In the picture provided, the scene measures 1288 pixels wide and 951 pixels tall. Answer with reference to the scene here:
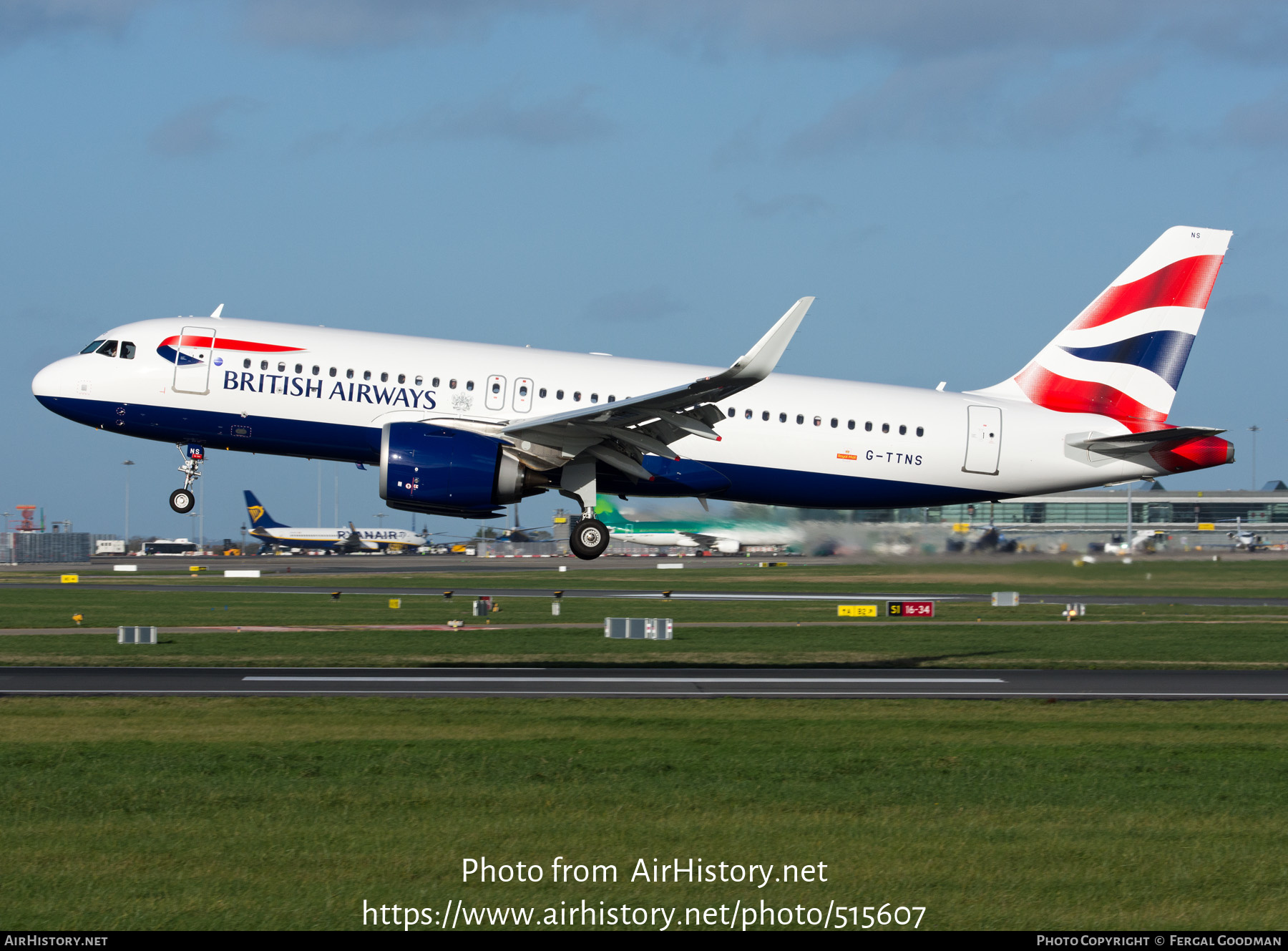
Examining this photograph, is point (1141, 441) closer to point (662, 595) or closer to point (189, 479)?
point (189, 479)

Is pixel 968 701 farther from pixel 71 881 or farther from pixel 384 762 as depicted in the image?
pixel 71 881

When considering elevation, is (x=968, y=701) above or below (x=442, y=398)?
below

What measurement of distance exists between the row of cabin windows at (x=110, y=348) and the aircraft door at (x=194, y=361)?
129cm

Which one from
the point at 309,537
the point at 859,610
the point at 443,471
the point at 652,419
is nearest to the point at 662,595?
the point at 859,610

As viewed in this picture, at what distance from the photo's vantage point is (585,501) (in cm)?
3098

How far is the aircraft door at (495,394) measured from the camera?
30422 millimetres

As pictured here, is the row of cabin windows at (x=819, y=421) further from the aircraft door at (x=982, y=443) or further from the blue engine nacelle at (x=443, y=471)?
the blue engine nacelle at (x=443, y=471)

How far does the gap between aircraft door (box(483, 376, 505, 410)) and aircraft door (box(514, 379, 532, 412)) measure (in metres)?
0.28

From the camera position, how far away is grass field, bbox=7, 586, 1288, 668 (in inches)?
1457

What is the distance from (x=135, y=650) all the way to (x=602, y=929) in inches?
1158

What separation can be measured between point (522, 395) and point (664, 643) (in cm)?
1477

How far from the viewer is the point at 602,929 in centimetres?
1245

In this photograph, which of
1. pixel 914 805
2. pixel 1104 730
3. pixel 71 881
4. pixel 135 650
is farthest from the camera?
pixel 135 650

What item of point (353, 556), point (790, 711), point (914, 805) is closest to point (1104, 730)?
point (790, 711)
